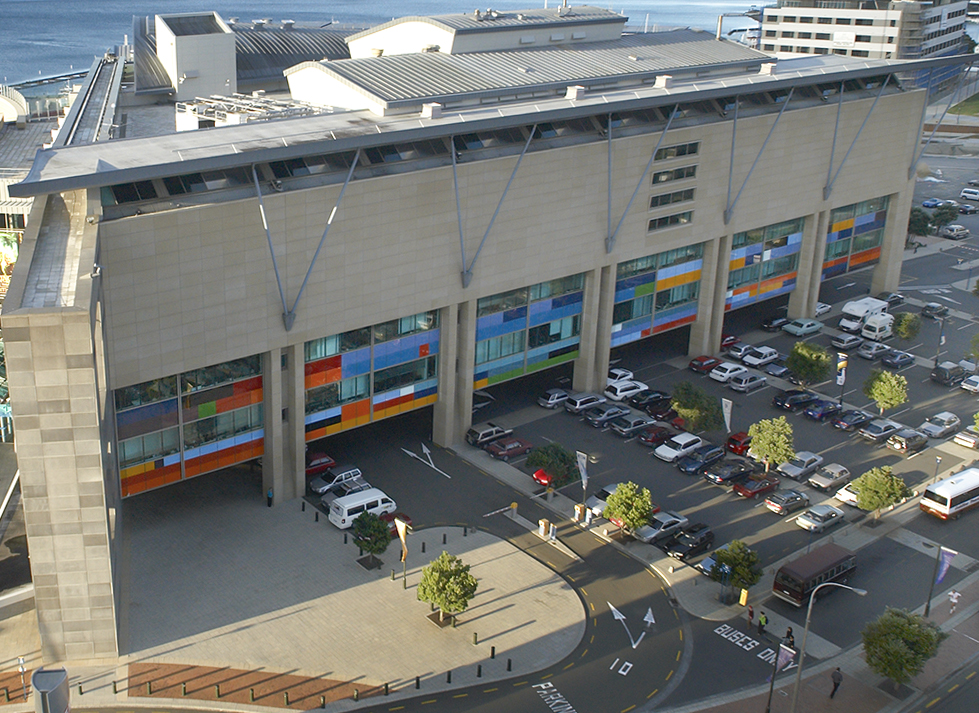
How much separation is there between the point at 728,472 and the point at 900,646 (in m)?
18.8

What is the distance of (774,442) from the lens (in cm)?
5900

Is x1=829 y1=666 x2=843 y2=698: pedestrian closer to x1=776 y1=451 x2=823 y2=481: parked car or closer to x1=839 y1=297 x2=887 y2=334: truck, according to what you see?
x1=776 y1=451 x2=823 y2=481: parked car

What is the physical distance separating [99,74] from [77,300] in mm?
65040

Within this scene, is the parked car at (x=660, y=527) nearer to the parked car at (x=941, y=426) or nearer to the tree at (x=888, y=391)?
the tree at (x=888, y=391)

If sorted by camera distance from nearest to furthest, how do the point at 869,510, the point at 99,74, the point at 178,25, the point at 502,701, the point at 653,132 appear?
the point at 502,701, the point at 869,510, the point at 653,132, the point at 178,25, the point at 99,74

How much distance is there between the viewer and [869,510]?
183ft

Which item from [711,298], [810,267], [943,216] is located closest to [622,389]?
[711,298]

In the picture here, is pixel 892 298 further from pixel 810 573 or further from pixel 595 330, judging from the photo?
pixel 810 573

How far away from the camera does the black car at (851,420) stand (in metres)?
66.2

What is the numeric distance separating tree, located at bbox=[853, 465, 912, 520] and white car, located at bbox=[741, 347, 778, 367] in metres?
20.9

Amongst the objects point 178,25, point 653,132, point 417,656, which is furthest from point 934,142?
point 417,656

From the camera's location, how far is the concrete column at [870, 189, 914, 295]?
3501 inches

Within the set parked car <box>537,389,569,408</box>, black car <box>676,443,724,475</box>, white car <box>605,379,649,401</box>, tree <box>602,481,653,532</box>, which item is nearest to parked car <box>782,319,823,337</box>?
white car <box>605,379,649,401</box>

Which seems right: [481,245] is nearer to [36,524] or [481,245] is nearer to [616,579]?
[616,579]
